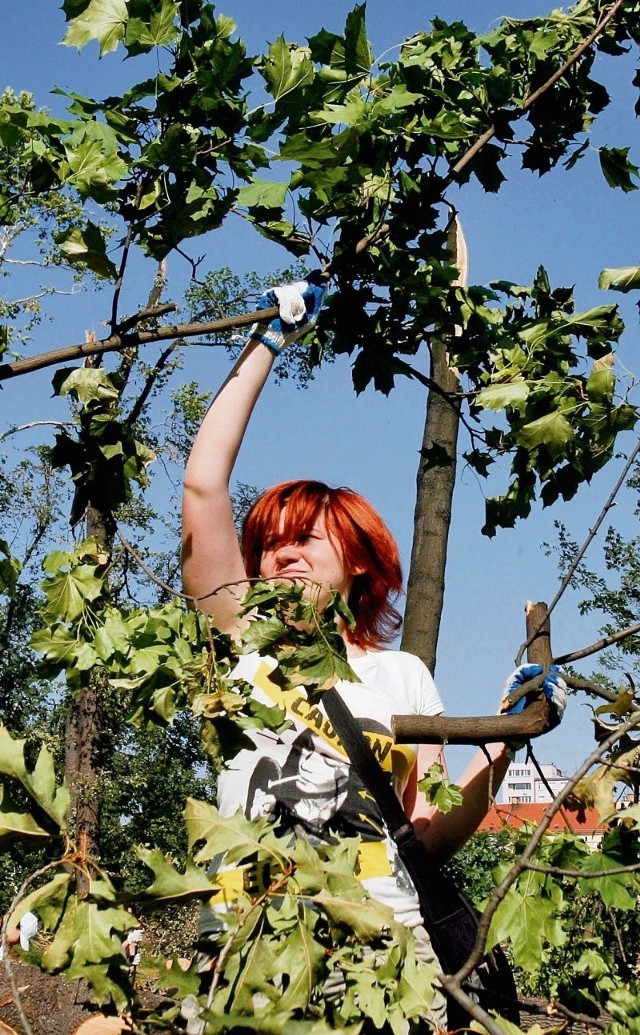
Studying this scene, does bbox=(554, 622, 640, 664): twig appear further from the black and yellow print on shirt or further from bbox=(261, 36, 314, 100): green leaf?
bbox=(261, 36, 314, 100): green leaf

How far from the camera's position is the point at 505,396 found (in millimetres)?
2256

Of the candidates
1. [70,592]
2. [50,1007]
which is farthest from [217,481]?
[50,1007]

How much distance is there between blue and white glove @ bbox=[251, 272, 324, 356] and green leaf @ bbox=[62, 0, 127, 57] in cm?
58

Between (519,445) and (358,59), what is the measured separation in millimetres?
871

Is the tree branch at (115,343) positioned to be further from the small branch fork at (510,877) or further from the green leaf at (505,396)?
the small branch fork at (510,877)

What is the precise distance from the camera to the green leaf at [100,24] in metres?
1.96

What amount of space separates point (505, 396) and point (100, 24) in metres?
1.10

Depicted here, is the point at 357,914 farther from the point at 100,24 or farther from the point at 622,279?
the point at 100,24

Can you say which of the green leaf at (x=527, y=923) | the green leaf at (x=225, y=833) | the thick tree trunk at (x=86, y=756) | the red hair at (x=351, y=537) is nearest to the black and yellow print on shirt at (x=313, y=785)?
the red hair at (x=351, y=537)

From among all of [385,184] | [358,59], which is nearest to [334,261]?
[385,184]

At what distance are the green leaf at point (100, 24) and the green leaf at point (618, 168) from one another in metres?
1.23

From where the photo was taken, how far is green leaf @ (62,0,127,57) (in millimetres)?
1964

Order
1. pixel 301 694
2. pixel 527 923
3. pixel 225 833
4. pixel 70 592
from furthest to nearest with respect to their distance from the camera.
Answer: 1. pixel 301 694
2. pixel 70 592
3. pixel 527 923
4. pixel 225 833

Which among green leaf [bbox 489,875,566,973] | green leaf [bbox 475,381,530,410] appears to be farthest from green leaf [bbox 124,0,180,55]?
green leaf [bbox 489,875,566,973]
